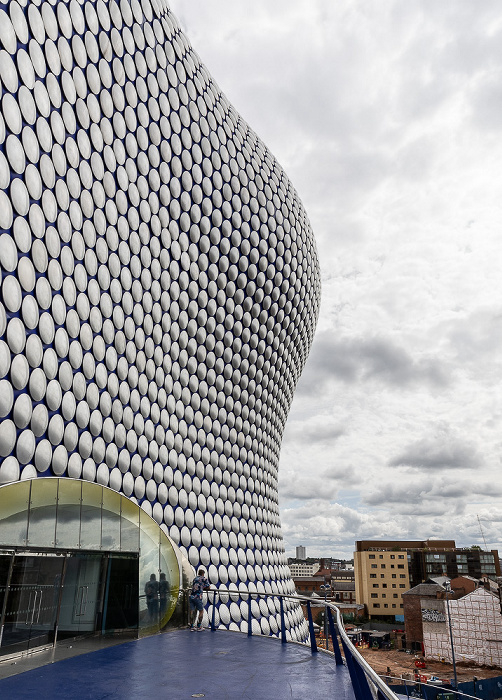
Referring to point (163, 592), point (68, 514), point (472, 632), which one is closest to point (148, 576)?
point (163, 592)

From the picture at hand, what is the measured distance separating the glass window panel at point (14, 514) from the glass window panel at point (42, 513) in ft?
0.35

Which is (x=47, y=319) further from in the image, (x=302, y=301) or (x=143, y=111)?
(x=302, y=301)

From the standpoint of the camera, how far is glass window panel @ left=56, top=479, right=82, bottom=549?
7.67m

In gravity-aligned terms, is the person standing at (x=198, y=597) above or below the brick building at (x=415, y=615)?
above

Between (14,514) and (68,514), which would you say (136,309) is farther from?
(14,514)

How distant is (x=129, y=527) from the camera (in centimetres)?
904

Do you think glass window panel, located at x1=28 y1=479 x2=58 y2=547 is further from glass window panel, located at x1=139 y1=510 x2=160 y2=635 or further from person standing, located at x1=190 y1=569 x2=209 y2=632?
person standing, located at x1=190 y1=569 x2=209 y2=632

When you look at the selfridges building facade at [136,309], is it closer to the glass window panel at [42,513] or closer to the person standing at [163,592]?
the glass window panel at [42,513]

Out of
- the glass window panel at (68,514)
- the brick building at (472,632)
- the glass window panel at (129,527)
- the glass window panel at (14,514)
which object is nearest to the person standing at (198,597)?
the glass window panel at (129,527)

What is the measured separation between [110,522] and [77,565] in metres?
0.96

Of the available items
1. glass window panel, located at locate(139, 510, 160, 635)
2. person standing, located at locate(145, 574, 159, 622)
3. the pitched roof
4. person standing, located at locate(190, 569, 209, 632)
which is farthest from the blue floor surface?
the pitched roof

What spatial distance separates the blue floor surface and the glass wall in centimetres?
82

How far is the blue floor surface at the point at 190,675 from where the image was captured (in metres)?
4.60

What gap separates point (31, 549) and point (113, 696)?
311 centimetres
